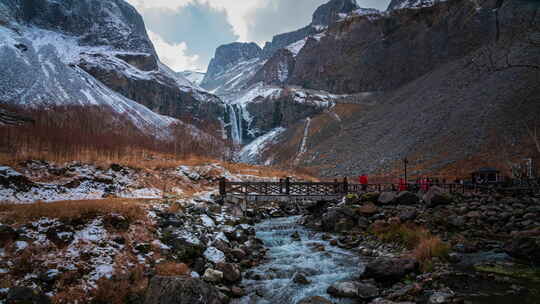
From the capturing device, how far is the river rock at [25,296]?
6524 millimetres

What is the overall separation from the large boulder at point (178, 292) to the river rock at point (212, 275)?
2030 mm

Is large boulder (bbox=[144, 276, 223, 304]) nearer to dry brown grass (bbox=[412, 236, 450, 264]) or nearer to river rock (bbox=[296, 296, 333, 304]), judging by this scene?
river rock (bbox=[296, 296, 333, 304])

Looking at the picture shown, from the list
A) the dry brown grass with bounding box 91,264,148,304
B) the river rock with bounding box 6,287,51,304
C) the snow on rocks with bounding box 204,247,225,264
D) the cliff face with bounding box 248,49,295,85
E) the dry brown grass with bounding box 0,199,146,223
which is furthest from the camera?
the cliff face with bounding box 248,49,295,85

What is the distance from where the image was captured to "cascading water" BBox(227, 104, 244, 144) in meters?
151

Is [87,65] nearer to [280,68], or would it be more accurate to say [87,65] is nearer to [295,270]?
[280,68]

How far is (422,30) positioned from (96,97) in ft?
380

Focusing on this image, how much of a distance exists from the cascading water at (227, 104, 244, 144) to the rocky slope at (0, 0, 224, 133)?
602 cm

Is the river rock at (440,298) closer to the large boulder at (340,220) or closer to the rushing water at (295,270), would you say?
the rushing water at (295,270)

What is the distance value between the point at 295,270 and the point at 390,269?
4028 millimetres

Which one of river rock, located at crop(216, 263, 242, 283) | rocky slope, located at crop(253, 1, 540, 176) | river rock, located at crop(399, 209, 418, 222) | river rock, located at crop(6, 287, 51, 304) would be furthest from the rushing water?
rocky slope, located at crop(253, 1, 540, 176)

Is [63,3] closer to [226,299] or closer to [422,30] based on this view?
[422,30]

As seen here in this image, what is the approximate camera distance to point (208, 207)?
17719 millimetres

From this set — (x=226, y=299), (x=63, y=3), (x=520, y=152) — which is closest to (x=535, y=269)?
(x=226, y=299)

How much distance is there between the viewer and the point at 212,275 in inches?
404
